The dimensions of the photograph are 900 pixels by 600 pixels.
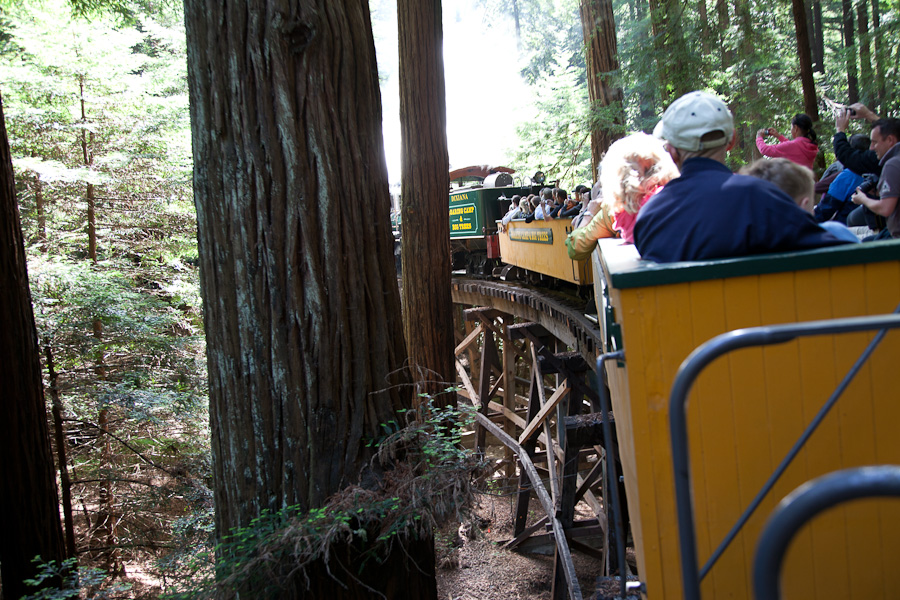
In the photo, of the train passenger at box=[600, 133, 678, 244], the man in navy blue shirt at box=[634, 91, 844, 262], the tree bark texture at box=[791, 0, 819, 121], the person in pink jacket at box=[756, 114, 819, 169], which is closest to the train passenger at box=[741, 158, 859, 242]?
the man in navy blue shirt at box=[634, 91, 844, 262]

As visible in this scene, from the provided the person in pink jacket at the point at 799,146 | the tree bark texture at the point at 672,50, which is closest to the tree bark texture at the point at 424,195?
the person in pink jacket at the point at 799,146

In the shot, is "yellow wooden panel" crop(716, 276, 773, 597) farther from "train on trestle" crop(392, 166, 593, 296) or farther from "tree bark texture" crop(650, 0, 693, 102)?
"tree bark texture" crop(650, 0, 693, 102)

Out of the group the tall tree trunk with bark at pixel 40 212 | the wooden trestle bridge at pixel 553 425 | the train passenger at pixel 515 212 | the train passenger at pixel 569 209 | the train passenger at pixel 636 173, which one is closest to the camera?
the train passenger at pixel 636 173

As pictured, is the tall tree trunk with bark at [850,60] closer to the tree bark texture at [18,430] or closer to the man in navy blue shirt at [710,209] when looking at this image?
the man in navy blue shirt at [710,209]

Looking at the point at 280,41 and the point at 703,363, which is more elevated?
the point at 280,41

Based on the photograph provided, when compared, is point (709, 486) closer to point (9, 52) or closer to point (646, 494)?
point (646, 494)

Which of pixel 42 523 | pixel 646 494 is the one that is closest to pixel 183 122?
pixel 42 523

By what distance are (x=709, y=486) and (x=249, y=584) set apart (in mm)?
1590

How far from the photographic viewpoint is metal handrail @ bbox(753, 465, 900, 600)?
0.76 m

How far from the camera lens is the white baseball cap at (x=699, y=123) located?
7.23 ft

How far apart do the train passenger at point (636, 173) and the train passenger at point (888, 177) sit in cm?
170

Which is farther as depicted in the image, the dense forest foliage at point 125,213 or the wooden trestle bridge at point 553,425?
the dense forest foliage at point 125,213

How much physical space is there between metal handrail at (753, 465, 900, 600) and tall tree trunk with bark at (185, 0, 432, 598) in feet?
6.43

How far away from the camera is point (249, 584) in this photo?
93.9 inches
